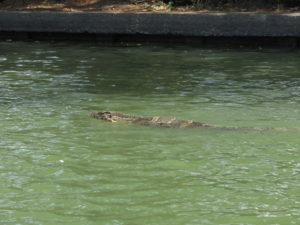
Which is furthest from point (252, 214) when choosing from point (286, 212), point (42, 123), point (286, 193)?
point (42, 123)

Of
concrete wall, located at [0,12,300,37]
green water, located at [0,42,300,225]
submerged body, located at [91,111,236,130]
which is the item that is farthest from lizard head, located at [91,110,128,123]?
concrete wall, located at [0,12,300,37]

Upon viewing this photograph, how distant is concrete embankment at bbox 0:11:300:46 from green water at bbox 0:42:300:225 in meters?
4.03

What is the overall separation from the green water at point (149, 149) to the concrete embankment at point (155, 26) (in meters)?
4.03

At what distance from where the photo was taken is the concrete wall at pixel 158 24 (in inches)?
838

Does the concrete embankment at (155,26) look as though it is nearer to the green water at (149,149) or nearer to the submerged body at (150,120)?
the green water at (149,149)

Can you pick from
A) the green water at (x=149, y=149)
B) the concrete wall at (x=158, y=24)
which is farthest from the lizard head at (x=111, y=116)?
the concrete wall at (x=158, y=24)

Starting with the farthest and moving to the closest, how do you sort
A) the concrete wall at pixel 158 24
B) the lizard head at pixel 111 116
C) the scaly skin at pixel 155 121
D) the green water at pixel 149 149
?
the concrete wall at pixel 158 24
the lizard head at pixel 111 116
the scaly skin at pixel 155 121
the green water at pixel 149 149

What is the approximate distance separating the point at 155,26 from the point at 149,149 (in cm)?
1356

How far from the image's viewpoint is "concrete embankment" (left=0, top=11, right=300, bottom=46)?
70.1ft

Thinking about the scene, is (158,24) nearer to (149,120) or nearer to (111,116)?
(111,116)

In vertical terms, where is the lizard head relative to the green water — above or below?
above

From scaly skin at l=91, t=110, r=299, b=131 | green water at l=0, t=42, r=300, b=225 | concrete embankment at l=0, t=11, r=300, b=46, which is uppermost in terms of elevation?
concrete embankment at l=0, t=11, r=300, b=46

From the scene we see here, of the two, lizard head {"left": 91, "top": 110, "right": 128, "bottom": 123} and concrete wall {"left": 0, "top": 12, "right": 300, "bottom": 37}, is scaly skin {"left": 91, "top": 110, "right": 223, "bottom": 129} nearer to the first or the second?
lizard head {"left": 91, "top": 110, "right": 128, "bottom": 123}

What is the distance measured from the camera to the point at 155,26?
73.9 feet
